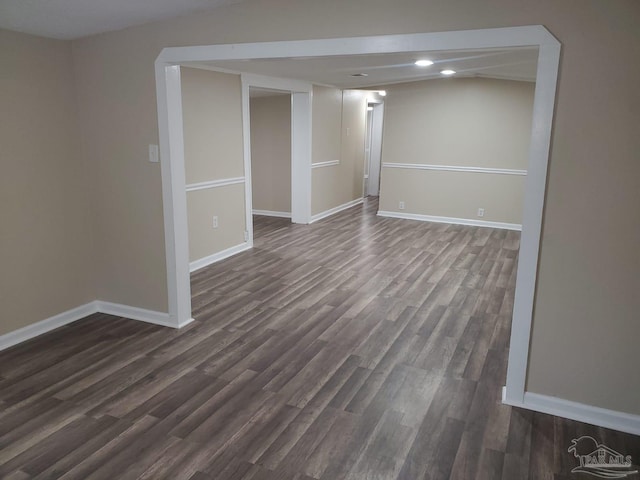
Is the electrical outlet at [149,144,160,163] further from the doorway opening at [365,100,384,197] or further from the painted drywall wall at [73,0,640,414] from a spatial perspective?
the doorway opening at [365,100,384,197]

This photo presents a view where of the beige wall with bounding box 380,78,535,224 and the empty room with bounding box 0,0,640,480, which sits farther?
the beige wall with bounding box 380,78,535,224

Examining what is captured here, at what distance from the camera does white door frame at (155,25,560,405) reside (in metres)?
2.33

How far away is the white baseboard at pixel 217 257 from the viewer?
514 cm

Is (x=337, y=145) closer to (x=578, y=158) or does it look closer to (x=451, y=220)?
(x=451, y=220)

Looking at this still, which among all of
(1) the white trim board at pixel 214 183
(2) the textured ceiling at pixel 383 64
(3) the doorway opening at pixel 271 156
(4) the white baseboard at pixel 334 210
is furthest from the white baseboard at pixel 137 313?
(4) the white baseboard at pixel 334 210

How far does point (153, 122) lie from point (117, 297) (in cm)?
152

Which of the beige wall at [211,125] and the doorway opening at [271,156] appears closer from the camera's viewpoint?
the beige wall at [211,125]

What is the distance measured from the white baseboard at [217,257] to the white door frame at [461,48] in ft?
5.26

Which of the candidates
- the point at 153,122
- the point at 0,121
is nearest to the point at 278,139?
the point at 153,122

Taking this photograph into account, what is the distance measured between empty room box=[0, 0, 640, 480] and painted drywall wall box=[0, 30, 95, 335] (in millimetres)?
16

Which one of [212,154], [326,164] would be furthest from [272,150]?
[212,154]

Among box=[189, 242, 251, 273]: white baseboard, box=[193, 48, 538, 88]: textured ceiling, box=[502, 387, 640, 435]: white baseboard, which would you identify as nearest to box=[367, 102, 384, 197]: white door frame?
box=[193, 48, 538, 88]: textured ceiling

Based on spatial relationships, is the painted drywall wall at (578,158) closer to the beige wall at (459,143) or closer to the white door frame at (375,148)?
the beige wall at (459,143)

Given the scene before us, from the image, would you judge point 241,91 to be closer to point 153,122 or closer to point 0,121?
point 153,122
